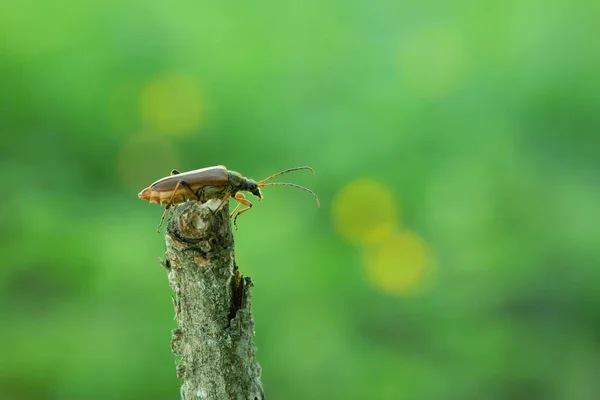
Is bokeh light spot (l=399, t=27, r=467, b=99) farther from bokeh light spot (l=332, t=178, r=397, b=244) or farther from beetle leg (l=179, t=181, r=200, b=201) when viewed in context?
beetle leg (l=179, t=181, r=200, b=201)

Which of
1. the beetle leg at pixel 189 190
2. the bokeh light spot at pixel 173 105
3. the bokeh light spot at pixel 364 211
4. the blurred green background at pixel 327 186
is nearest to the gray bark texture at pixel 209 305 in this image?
the beetle leg at pixel 189 190

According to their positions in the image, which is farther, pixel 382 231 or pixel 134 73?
pixel 134 73

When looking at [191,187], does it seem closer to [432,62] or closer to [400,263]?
[400,263]

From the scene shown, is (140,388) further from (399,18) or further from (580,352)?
(399,18)

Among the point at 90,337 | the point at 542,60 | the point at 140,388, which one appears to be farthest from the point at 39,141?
the point at 542,60

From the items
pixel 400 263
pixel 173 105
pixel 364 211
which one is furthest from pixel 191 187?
pixel 173 105

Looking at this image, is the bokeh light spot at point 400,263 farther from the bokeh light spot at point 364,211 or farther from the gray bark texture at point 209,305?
the gray bark texture at point 209,305
